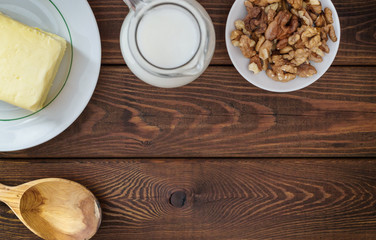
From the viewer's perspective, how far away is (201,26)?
49 cm

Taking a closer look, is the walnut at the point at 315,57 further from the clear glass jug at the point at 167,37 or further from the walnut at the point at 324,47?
the clear glass jug at the point at 167,37

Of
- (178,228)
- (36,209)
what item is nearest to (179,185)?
(178,228)

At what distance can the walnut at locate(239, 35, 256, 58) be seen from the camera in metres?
0.65

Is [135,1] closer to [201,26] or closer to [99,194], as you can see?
[201,26]

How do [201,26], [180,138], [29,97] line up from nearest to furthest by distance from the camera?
[201,26] < [29,97] < [180,138]

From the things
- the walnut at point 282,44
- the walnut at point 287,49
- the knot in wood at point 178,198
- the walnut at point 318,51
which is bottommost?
the knot in wood at point 178,198

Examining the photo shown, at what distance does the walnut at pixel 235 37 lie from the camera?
65 centimetres

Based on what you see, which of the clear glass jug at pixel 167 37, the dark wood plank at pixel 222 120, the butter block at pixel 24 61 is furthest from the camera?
the dark wood plank at pixel 222 120

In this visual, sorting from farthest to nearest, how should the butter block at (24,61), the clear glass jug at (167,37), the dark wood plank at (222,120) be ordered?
the dark wood plank at (222,120)
the butter block at (24,61)
the clear glass jug at (167,37)

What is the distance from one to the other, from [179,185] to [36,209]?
264 millimetres

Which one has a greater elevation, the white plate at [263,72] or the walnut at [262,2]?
the walnut at [262,2]

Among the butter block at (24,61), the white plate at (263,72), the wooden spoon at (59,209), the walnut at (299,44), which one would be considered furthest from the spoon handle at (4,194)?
the walnut at (299,44)

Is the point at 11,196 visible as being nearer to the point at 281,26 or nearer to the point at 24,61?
the point at 24,61

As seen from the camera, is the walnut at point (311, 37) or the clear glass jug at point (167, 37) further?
the walnut at point (311, 37)
